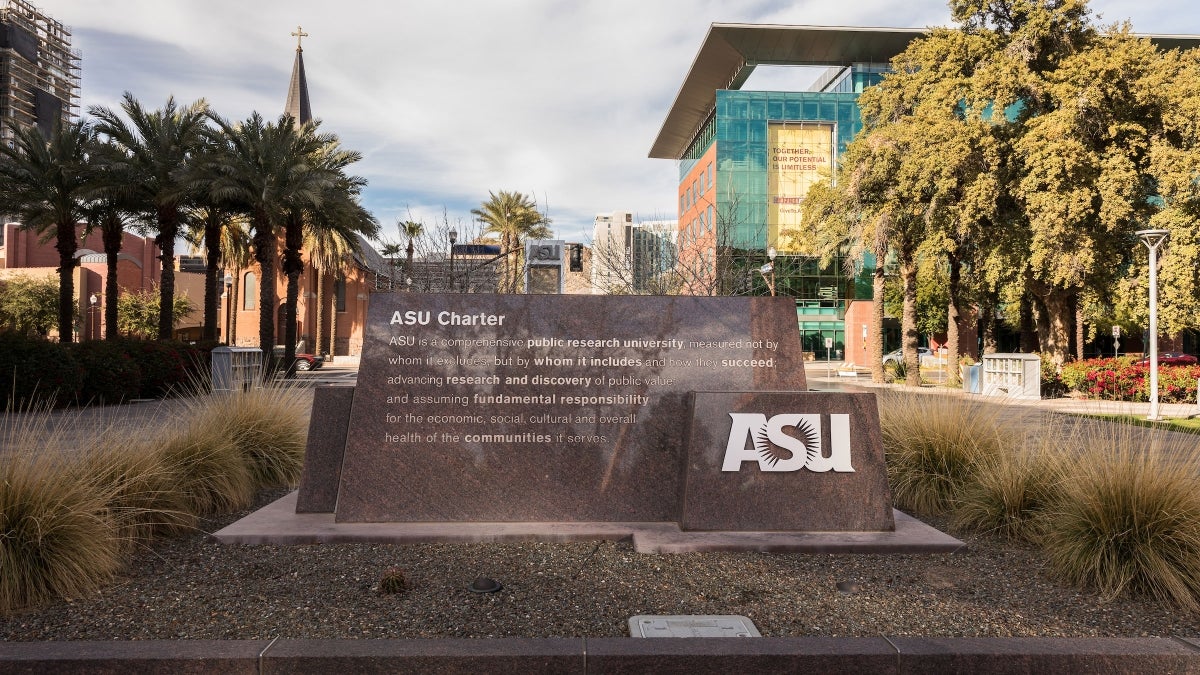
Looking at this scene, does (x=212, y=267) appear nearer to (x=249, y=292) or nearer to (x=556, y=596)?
(x=249, y=292)

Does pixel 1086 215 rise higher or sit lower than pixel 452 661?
higher

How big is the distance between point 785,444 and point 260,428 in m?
5.17

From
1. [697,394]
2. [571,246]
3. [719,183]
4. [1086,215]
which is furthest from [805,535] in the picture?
[719,183]

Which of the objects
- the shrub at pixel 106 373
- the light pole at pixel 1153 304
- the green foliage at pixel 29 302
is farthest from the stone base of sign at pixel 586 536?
the green foliage at pixel 29 302

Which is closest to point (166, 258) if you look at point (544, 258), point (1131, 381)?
point (544, 258)

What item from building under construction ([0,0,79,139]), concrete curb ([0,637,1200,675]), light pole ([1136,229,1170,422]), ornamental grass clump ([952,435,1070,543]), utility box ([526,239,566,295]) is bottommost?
concrete curb ([0,637,1200,675])

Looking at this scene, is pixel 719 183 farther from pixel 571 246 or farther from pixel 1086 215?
pixel 1086 215

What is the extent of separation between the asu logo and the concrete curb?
79.8 inches

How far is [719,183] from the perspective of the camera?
Result: 52.6m

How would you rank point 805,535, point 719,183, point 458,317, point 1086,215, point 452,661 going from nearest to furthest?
point 452,661, point 805,535, point 458,317, point 1086,215, point 719,183

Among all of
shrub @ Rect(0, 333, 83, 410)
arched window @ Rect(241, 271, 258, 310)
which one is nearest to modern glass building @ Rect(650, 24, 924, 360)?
arched window @ Rect(241, 271, 258, 310)

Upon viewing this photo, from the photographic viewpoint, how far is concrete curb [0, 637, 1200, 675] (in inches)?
120

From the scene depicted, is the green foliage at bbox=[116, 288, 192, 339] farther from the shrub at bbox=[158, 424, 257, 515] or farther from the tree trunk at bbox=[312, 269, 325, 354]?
the shrub at bbox=[158, 424, 257, 515]

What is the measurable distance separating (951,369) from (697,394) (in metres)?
25.9
